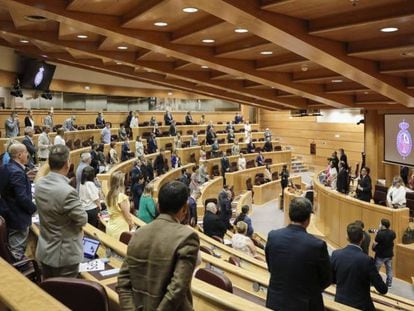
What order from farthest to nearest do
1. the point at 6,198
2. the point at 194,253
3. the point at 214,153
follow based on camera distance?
the point at 214,153 < the point at 6,198 < the point at 194,253

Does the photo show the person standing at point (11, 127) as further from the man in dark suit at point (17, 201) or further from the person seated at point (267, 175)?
the person seated at point (267, 175)

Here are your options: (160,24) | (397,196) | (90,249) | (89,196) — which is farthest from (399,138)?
(90,249)

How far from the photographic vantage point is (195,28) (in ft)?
23.3

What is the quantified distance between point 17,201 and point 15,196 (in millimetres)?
42

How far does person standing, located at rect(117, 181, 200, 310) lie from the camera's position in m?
1.92

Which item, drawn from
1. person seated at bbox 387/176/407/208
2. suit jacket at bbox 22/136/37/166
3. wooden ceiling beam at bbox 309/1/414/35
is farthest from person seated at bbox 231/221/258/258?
suit jacket at bbox 22/136/37/166

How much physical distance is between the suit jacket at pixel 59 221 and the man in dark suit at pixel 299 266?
46.7 inches

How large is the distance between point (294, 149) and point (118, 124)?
371 inches

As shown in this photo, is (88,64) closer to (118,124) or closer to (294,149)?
(118,124)

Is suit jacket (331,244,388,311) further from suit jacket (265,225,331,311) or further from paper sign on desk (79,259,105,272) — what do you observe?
paper sign on desk (79,259,105,272)

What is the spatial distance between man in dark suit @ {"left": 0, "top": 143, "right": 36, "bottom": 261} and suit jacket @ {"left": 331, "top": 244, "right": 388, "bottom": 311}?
2420mm

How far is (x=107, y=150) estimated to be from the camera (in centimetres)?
1463

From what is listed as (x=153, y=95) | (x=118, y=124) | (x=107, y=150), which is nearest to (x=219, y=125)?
(x=153, y=95)

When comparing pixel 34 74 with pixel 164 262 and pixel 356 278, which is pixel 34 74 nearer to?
pixel 356 278
